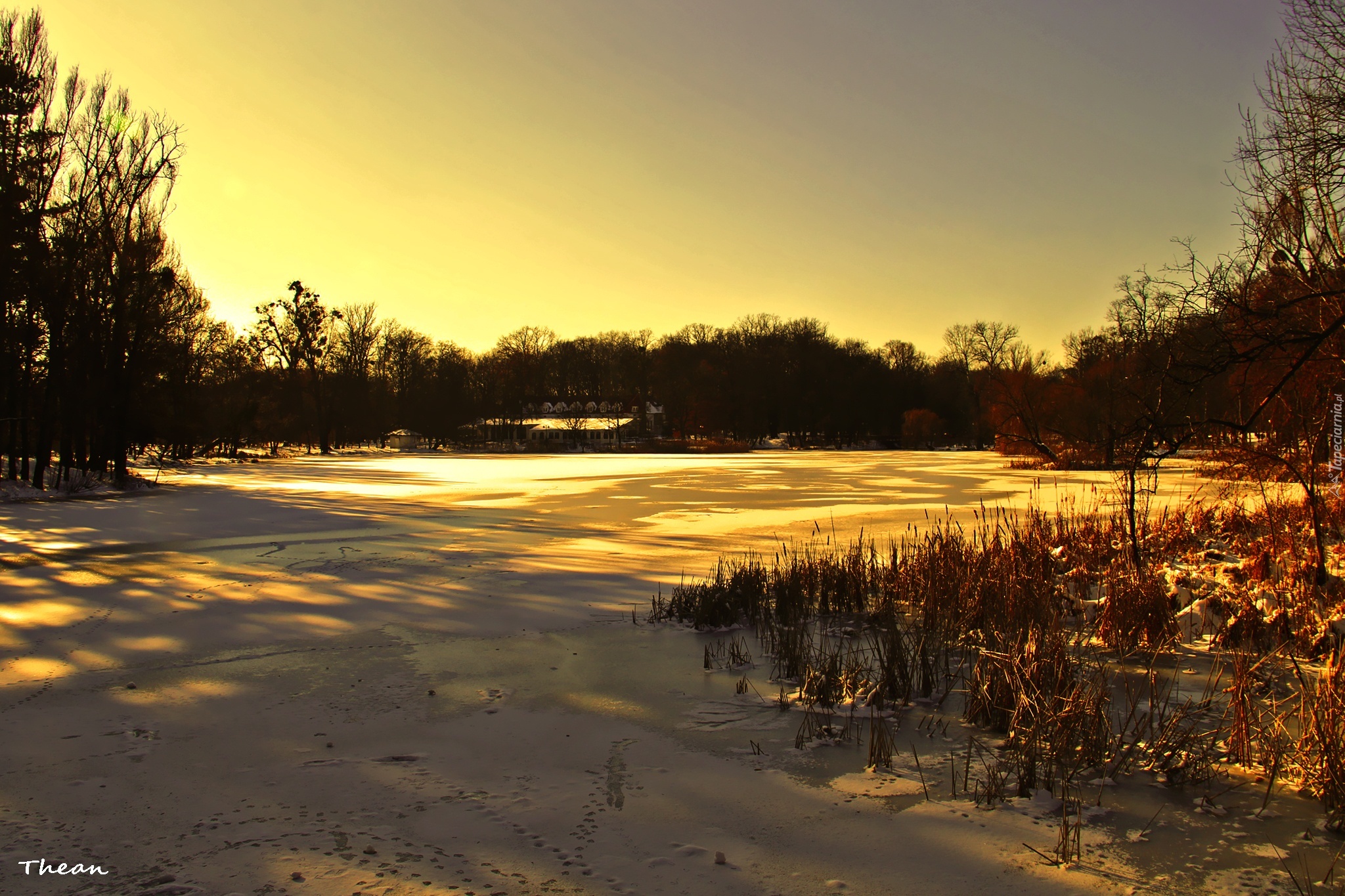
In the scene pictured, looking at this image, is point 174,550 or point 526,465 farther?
point 526,465

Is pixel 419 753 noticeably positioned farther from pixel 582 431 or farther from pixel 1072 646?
pixel 582 431

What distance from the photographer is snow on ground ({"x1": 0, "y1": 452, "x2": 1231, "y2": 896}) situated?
3240 mm

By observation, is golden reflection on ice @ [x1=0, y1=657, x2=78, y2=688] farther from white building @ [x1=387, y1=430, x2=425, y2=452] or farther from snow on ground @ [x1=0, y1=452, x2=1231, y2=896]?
white building @ [x1=387, y1=430, x2=425, y2=452]

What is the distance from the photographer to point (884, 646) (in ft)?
21.8

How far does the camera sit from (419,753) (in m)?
4.42

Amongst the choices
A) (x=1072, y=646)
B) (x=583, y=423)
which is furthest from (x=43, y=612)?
(x=583, y=423)

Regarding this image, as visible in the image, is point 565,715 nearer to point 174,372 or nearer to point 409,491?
point 409,491

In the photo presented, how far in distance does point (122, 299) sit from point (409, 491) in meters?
10.6

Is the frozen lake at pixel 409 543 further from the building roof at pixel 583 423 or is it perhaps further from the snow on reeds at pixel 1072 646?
the building roof at pixel 583 423

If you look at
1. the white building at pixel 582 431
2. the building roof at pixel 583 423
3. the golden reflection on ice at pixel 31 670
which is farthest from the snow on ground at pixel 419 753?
the building roof at pixel 583 423

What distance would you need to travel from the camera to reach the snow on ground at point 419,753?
3.24 metres

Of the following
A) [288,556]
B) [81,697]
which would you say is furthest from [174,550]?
[81,697]

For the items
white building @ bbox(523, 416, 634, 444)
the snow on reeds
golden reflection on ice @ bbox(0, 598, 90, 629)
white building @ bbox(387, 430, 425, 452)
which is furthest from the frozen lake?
white building @ bbox(523, 416, 634, 444)

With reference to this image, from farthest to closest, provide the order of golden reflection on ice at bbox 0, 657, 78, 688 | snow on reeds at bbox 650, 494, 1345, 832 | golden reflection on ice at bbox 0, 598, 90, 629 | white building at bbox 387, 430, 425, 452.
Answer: white building at bbox 387, 430, 425, 452 → golden reflection on ice at bbox 0, 598, 90, 629 → golden reflection on ice at bbox 0, 657, 78, 688 → snow on reeds at bbox 650, 494, 1345, 832
